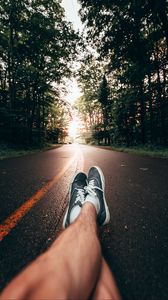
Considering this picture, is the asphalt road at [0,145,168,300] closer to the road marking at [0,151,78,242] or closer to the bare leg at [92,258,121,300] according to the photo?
the road marking at [0,151,78,242]

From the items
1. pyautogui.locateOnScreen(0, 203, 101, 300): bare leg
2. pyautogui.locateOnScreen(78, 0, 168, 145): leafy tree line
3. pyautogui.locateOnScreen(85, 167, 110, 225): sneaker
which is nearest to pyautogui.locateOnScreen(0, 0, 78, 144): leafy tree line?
pyautogui.locateOnScreen(78, 0, 168, 145): leafy tree line

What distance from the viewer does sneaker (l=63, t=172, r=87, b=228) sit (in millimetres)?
1869

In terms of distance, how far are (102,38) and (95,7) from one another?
1572 mm

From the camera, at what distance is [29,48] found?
17.0m

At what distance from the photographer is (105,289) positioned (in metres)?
0.99

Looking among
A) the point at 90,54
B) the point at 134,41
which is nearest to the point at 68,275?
the point at 134,41

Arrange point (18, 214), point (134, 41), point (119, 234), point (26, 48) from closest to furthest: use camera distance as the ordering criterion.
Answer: point (119, 234) → point (18, 214) → point (134, 41) → point (26, 48)

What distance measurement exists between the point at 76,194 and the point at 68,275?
1.37 metres

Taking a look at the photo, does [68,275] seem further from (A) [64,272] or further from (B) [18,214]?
(B) [18,214]

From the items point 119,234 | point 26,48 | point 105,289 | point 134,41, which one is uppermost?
point 26,48

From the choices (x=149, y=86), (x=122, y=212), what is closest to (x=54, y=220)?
(x=122, y=212)

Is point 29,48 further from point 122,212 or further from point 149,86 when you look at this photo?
point 122,212

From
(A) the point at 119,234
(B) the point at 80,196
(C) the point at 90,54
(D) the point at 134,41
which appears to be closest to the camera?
(A) the point at 119,234

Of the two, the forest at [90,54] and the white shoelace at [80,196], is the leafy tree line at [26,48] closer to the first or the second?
the forest at [90,54]
